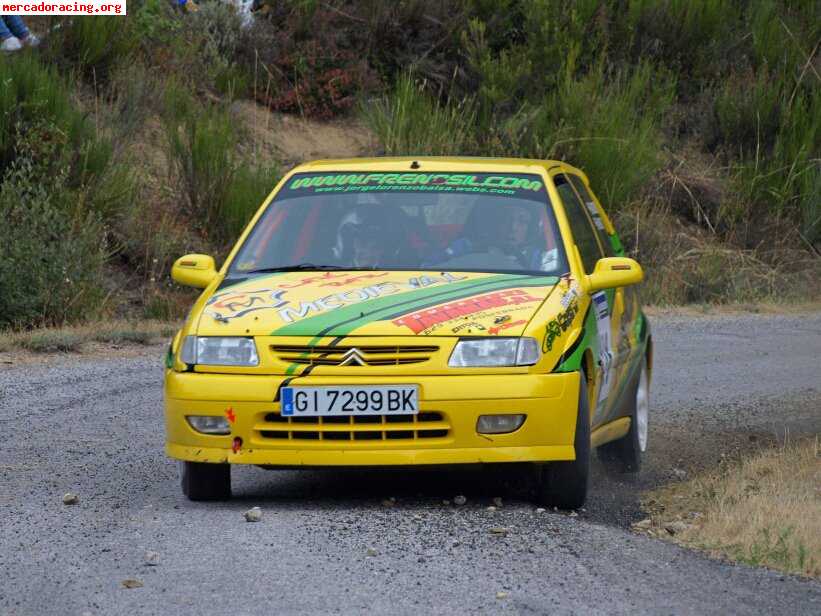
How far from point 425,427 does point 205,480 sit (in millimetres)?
1085

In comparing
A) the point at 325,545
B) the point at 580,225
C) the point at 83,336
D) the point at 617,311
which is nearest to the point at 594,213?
the point at 580,225

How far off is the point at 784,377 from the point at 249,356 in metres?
7.01

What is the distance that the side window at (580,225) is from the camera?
7.90m

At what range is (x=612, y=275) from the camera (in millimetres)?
7473

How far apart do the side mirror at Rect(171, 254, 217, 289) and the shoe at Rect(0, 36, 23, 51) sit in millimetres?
Result: 12314

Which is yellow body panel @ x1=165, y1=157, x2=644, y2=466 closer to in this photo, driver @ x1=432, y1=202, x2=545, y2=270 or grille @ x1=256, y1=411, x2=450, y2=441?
grille @ x1=256, y1=411, x2=450, y2=441

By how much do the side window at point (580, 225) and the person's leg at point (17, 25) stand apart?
12.7 metres

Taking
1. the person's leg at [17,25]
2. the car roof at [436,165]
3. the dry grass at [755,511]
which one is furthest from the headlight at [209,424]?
the person's leg at [17,25]

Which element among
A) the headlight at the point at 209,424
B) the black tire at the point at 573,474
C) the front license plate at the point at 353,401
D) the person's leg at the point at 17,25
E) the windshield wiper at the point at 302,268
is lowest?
the person's leg at the point at 17,25

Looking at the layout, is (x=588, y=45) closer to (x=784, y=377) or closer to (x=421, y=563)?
(x=784, y=377)

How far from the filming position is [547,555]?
5715mm

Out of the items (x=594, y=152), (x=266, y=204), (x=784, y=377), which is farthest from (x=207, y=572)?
(x=594, y=152)

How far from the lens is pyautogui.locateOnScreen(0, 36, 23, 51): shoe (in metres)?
19.3

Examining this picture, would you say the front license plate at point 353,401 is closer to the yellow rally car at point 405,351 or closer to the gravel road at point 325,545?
the yellow rally car at point 405,351
